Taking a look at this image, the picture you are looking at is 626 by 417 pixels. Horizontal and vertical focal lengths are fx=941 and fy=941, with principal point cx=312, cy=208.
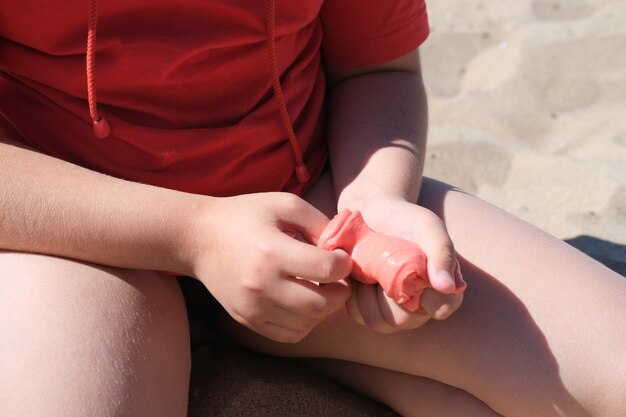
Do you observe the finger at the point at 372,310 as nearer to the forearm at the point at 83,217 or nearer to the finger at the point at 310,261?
the finger at the point at 310,261

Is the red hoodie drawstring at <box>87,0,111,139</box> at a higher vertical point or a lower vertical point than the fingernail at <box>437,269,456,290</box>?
higher

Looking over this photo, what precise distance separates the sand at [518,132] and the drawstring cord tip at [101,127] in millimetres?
390

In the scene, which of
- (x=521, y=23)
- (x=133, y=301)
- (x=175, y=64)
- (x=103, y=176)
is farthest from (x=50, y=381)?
(x=521, y=23)

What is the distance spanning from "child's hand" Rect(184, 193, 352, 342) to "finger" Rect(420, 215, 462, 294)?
0.29 feet

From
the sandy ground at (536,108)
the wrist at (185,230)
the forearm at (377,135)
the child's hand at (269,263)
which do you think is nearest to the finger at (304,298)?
the child's hand at (269,263)

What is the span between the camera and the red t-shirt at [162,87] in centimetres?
111

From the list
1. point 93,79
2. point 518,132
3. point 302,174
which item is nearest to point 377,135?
point 302,174

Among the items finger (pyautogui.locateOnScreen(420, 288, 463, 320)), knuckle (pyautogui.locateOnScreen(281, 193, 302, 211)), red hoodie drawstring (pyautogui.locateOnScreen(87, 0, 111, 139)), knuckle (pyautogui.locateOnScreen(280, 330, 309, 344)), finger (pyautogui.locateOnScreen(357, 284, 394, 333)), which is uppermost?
red hoodie drawstring (pyautogui.locateOnScreen(87, 0, 111, 139))

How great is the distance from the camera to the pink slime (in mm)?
959

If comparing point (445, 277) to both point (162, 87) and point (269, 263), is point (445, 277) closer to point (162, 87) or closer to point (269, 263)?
point (269, 263)

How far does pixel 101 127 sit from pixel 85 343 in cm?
27

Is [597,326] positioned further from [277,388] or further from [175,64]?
[175,64]

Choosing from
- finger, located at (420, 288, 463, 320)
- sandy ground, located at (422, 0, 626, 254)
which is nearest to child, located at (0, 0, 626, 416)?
finger, located at (420, 288, 463, 320)

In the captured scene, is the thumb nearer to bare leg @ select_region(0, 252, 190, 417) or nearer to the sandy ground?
bare leg @ select_region(0, 252, 190, 417)
